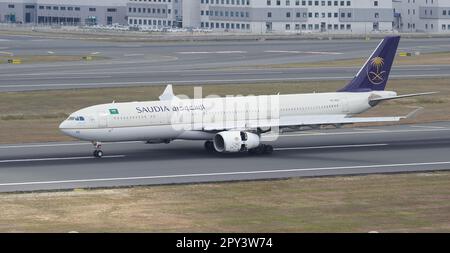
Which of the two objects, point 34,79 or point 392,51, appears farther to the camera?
point 34,79

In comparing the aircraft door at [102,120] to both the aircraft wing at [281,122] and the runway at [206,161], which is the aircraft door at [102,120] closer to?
the runway at [206,161]

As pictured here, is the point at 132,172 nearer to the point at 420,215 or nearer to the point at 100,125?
the point at 100,125

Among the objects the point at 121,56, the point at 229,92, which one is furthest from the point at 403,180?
the point at 121,56

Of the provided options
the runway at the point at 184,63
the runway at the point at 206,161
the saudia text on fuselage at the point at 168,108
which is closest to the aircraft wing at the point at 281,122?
the saudia text on fuselage at the point at 168,108

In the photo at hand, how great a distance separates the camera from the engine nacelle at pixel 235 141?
210ft

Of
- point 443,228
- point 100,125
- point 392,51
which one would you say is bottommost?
point 443,228

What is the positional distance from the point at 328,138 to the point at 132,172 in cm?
2034

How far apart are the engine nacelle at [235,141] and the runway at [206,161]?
0.68 meters

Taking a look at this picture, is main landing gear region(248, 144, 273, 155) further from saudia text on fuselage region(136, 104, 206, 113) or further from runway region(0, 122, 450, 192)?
saudia text on fuselage region(136, 104, 206, 113)

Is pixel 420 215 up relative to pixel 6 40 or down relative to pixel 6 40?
down

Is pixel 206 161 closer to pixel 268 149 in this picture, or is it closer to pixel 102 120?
pixel 268 149

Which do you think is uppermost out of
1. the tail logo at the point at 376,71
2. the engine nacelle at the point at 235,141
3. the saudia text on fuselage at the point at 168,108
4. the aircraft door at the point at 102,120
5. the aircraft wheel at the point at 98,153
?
the tail logo at the point at 376,71

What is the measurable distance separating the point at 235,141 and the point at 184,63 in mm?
75575
